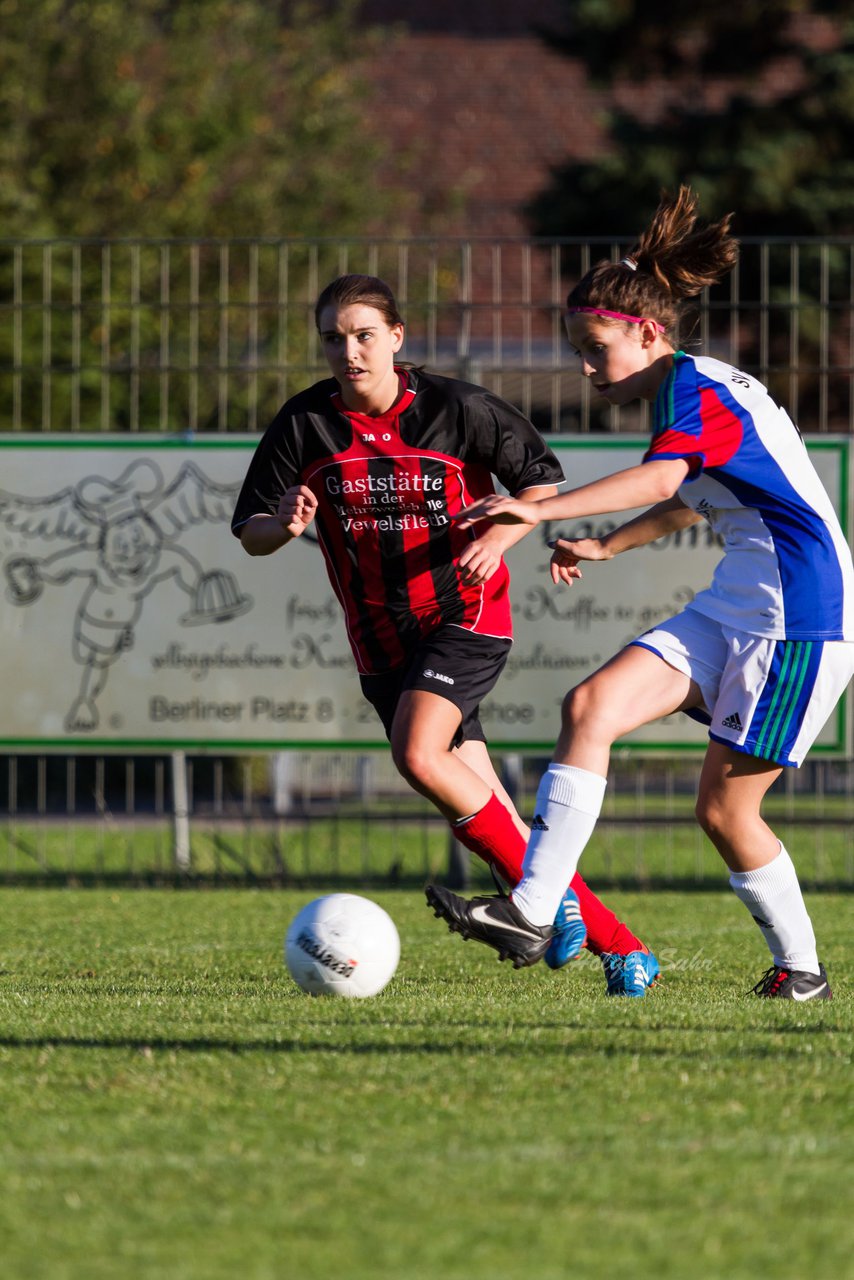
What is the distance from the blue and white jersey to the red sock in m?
1.11

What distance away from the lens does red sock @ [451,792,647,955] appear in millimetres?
5527

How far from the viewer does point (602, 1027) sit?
453cm

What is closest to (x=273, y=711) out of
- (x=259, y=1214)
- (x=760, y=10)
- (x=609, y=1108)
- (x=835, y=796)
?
(x=835, y=796)

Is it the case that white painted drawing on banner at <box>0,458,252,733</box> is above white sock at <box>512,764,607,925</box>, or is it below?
above

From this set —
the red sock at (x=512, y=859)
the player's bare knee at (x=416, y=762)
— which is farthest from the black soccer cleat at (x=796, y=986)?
the player's bare knee at (x=416, y=762)

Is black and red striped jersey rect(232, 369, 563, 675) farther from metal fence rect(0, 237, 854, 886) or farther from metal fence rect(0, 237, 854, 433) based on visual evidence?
metal fence rect(0, 237, 854, 433)

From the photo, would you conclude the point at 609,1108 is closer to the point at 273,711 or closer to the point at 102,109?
the point at 273,711

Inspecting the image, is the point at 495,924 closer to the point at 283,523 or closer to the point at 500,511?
the point at 500,511

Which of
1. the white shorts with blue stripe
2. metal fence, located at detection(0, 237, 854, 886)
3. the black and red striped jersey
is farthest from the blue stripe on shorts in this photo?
metal fence, located at detection(0, 237, 854, 886)

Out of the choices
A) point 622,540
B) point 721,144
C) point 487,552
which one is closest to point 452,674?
point 487,552

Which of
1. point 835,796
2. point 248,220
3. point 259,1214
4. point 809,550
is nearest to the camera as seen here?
point 259,1214

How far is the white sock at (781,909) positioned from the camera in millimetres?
5164

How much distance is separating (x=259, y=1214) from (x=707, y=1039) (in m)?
1.81

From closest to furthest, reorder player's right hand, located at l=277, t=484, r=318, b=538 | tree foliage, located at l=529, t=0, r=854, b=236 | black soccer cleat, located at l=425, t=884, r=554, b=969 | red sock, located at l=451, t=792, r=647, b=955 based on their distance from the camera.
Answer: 1. black soccer cleat, located at l=425, t=884, r=554, b=969
2. player's right hand, located at l=277, t=484, r=318, b=538
3. red sock, located at l=451, t=792, r=647, b=955
4. tree foliage, located at l=529, t=0, r=854, b=236
